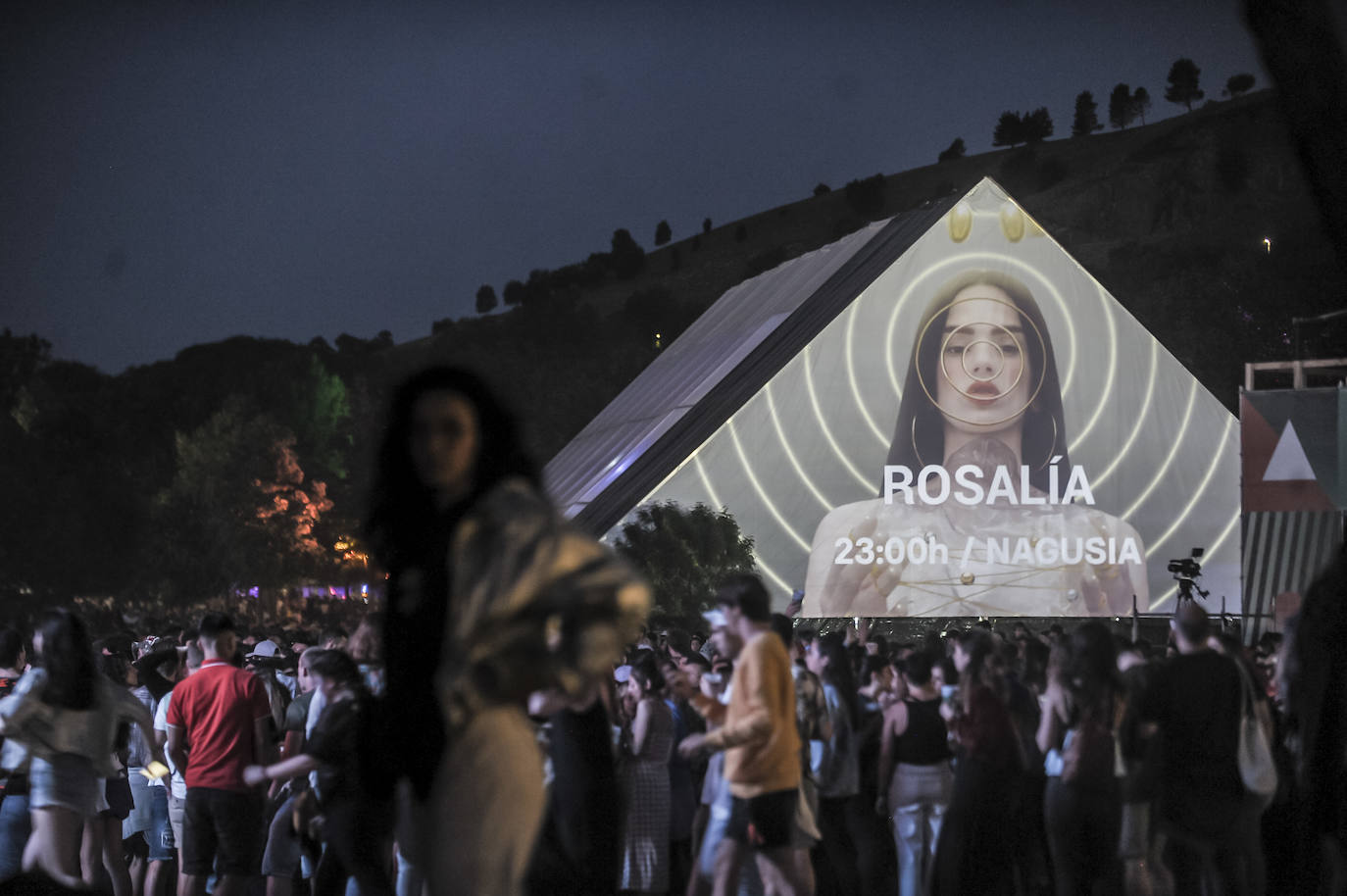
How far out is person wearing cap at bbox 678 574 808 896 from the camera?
5.57 metres

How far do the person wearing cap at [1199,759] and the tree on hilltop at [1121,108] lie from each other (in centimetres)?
11854

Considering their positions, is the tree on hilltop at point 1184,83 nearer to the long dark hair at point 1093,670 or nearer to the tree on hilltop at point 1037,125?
the tree on hilltop at point 1037,125

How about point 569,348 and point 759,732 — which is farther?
point 569,348

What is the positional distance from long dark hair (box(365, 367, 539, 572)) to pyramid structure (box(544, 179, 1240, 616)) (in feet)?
63.6

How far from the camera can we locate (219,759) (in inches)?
266

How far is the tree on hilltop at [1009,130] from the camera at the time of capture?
12088 centimetres

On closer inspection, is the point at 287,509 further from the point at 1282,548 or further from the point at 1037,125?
the point at 1037,125

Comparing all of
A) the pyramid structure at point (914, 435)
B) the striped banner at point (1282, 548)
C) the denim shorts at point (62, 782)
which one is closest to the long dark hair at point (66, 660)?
the denim shorts at point (62, 782)

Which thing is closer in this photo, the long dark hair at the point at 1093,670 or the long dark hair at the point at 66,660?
the long dark hair at the point at 66,660


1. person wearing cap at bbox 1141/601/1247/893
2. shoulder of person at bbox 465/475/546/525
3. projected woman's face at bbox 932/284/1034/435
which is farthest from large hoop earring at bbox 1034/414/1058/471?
shoulder of person at bbox 465/475/546/525

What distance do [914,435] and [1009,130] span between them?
102 metres

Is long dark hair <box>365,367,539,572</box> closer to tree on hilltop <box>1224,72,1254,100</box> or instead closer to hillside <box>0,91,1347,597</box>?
hillside <box>0,91,1347,597</box>

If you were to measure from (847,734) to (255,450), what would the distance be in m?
47.9

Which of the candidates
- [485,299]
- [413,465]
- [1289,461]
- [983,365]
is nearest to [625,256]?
[485,299]
